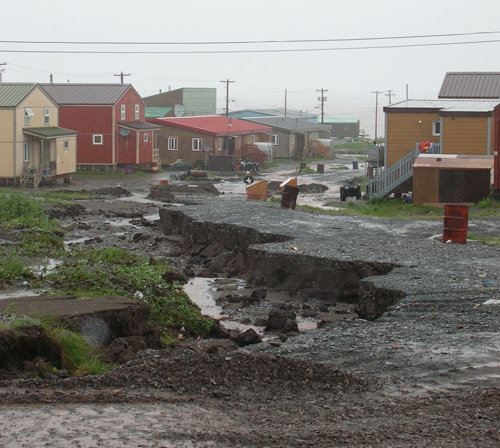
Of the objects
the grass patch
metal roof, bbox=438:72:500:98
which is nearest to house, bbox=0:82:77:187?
metal roof, bbox=438:72:500:98

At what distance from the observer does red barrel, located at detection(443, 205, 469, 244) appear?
1714 cm

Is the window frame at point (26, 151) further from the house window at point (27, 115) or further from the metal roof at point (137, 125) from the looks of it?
the metal roof at point (137, 125)

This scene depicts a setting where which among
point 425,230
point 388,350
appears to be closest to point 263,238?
point 425,230

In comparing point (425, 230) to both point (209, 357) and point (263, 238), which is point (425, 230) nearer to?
point (263, 238)

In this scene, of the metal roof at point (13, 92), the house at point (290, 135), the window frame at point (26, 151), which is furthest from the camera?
the house at point (290, 135)

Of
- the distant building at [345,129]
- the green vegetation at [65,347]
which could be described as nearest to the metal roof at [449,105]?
the green vegetation at [65,347]

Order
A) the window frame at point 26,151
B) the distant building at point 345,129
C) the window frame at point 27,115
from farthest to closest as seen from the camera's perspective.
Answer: the distant building at point 345,129 < the window frame at point 27,115 < the window frame at point 26,151

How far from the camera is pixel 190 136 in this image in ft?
187

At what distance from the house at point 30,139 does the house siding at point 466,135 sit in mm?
21001

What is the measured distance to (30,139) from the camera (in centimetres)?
3988

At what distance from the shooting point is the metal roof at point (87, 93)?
161ft

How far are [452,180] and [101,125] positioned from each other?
27555 millimetres

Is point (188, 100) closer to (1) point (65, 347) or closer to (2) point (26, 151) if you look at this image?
(2) point (26, 151)

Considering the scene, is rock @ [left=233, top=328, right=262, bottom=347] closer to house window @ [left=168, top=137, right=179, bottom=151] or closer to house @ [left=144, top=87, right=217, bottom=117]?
house window @ [left=168, top=137, right=179, bottom=151]
